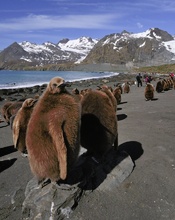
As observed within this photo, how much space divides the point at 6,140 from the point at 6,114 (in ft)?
6.85

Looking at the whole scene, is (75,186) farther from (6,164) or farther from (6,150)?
(6,150)

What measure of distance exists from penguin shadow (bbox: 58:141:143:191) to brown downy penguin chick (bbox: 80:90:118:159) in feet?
0.66

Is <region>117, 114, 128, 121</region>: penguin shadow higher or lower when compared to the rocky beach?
lower

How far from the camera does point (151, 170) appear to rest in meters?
6.16

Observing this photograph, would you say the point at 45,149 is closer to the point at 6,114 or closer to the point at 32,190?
the point at 32,190

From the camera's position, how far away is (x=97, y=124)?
20.0 feet

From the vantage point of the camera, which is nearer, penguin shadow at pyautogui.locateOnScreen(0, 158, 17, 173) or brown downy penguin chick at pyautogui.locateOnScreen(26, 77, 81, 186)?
brown downy penguin chick at pyautogui.locateOnScreen(26, 77, 81, 186)

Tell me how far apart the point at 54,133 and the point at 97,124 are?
1608 millimetres

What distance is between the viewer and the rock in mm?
4719

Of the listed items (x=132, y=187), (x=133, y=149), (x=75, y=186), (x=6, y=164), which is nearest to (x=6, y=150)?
(x=6, y=164)

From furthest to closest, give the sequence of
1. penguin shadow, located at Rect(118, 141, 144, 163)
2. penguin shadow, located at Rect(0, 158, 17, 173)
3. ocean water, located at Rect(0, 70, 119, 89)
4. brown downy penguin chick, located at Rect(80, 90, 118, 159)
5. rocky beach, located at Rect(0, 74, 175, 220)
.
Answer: ocean water, located at Rect(0, 70, 119, 89), penguin shadow, located at Rect(0, 158, 17, 173), penguin shadow, located at Rect(118, 141, 144, 163), brown downy penguin chick, located at Rect(80, 90, 118, 159), rocky beach, located at Rect(0, 74, 175, 220)

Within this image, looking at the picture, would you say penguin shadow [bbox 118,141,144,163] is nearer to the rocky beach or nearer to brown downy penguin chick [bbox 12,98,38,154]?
the rocky beach

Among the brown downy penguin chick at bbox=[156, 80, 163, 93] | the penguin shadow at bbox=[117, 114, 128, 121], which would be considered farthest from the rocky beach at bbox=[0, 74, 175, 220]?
the brown downy penguin chick at bbox=[156, 80, 163, 93]

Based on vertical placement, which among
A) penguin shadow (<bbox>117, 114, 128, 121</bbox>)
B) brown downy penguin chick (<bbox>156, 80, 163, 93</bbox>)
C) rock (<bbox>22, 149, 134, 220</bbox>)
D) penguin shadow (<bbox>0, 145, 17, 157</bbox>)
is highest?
rock (<bbox>22, 149, 134, 220</bbox>)
